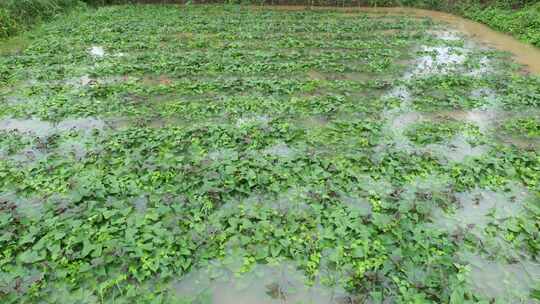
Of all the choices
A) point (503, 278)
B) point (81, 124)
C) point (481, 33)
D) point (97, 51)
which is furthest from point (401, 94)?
point (97, 51)

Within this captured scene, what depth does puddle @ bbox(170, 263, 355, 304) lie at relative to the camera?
384 cm

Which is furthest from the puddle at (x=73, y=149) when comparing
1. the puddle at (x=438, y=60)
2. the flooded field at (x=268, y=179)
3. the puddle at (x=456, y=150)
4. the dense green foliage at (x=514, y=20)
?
the dense green foliage at (x=514, y=20)

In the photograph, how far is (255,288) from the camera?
3.97 meters

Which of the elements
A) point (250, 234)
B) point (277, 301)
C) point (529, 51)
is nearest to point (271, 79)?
point (250, 234)

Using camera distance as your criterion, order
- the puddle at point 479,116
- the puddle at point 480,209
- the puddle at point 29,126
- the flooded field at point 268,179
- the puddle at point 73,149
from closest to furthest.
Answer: the flooded field at point 268,179 < the puddle at point 480,209 < the puddle at point 73,149 < the puddle at point 29,126 < the puddle at point 479,116

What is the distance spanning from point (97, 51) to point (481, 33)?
1520cm

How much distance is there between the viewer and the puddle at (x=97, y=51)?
11.7m

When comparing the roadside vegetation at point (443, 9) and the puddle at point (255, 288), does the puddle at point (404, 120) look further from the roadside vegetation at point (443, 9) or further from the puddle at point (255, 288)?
the roadside vegetation at point (443, 9)

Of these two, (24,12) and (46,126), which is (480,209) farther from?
(24,12)

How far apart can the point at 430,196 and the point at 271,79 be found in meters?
5.70

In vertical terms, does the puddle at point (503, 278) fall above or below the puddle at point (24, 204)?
below

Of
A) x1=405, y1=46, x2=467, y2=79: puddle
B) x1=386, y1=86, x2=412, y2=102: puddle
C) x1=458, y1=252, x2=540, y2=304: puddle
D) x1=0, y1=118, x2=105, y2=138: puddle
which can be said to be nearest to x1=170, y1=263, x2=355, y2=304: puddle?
x1=458, y1=252, x2=540, y2=304: puddle

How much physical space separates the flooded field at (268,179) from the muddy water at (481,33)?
595 millimetres

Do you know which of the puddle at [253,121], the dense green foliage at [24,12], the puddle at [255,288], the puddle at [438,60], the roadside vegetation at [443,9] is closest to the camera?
the puddle at [255,288]
